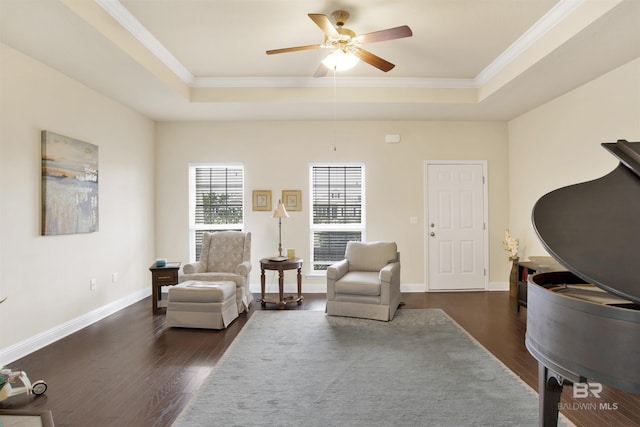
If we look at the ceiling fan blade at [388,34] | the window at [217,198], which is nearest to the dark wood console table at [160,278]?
the window at [217,198]

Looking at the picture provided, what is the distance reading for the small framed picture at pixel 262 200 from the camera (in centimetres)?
564

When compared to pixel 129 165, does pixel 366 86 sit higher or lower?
higher

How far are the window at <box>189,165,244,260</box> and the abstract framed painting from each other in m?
1.72

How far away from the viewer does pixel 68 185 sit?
375 centimetres

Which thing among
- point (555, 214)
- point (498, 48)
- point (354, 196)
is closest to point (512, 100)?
point (498, 48)

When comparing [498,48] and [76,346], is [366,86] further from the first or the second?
[76,346]

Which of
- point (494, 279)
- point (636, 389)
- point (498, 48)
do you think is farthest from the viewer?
point (494, 279)

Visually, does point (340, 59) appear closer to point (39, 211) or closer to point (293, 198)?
point (293, 198)

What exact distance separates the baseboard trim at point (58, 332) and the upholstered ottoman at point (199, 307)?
98cm

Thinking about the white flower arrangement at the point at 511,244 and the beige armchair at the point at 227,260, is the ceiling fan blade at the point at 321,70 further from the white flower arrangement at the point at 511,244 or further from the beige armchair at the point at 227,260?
the white flower arrangement at the point at 511,244

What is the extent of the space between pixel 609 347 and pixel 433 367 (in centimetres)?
167

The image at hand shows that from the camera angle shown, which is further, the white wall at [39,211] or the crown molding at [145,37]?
the white wall at [39,211]

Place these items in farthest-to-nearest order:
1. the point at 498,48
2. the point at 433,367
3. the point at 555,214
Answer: the point at 498,48 → the point at 433,367 → the point at 555,214

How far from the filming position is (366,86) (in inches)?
186
